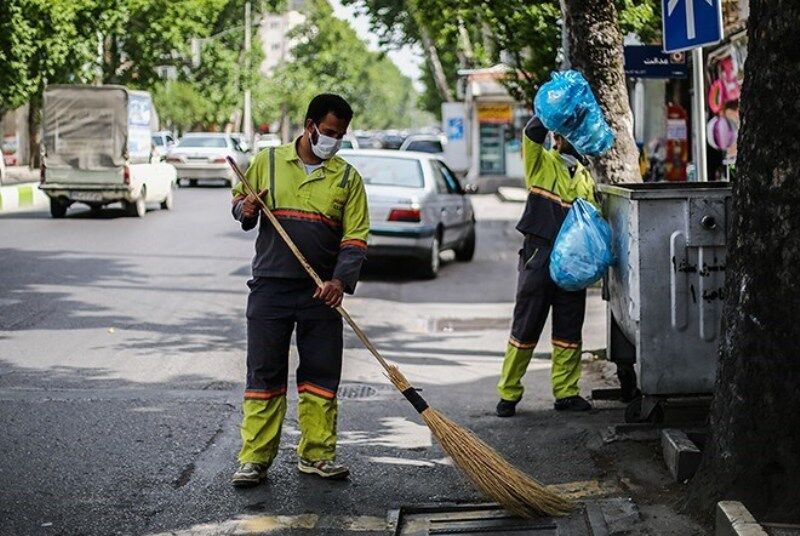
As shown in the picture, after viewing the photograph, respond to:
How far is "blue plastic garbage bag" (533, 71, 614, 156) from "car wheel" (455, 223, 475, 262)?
10.3 meters

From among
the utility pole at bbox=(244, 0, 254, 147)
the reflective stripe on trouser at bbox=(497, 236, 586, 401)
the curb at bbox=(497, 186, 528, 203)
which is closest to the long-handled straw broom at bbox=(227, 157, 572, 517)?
the reflective stripe on trouser at bbox=(497, 236, 586, 401)

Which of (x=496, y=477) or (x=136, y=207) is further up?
(x=136, y=207)

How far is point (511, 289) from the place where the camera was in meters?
15.1

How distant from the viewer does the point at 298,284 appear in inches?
233

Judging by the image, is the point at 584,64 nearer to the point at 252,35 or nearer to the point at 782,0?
the point at 782,0

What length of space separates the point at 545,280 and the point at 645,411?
1.10m

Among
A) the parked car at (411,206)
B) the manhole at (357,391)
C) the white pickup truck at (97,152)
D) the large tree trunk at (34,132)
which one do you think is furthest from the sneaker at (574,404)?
the large tree trunk at (34,132)

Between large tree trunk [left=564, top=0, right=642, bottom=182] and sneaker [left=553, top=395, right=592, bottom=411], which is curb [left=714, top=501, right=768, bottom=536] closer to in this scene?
sneaker [left=553, top=395, right=592, bottom=411]

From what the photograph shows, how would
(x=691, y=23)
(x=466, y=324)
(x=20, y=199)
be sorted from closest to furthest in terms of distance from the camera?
1. (x=691, y=23)
2. (x=466, y=324)
3. (x=20, y=199)

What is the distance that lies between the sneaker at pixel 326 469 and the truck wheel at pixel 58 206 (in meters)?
18.5

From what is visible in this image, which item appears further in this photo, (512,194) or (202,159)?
(202,159)

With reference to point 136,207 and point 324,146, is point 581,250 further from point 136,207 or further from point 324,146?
point 136,207

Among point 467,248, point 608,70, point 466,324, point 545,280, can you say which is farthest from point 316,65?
point 545,280

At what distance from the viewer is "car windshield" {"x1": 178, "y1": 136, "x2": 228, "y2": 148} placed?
121 feet
